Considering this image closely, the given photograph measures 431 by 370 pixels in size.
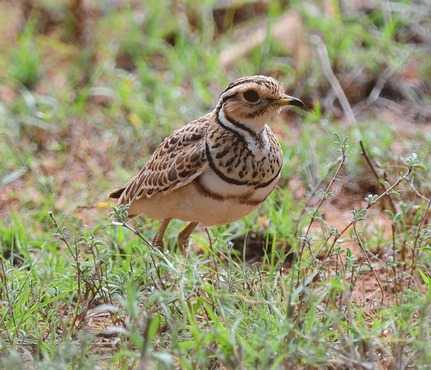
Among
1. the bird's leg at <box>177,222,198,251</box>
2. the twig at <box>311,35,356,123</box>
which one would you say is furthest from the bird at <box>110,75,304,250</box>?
the twig at <box>311,35,356,123</box>

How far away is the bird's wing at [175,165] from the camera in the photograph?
4.10 metres

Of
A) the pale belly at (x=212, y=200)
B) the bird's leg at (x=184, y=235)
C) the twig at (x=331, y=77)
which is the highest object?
the twig at (x=331, y=77)

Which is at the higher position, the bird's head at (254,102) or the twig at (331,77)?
the bird's head at (254,102)

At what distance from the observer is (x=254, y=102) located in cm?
411

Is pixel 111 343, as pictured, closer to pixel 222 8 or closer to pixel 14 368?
pixel 14 368

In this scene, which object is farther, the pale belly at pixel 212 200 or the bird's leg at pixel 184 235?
the bird's leg at pixel 184 235

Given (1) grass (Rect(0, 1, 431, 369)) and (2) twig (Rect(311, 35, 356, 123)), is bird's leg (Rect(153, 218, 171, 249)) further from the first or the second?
(2) twig (Rect(311, 35, 356, 123))

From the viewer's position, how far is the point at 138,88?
660cm

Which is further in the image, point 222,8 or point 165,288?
point 222,8

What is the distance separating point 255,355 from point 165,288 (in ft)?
2.10

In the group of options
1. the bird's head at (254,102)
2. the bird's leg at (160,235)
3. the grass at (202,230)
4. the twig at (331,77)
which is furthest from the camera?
the twig at (331,77)

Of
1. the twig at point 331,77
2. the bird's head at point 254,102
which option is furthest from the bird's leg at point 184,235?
the twig at point 331,77

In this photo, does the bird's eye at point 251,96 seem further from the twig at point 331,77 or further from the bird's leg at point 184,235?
the twig at point 331,77

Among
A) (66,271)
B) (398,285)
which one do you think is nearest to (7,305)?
(66,271)
